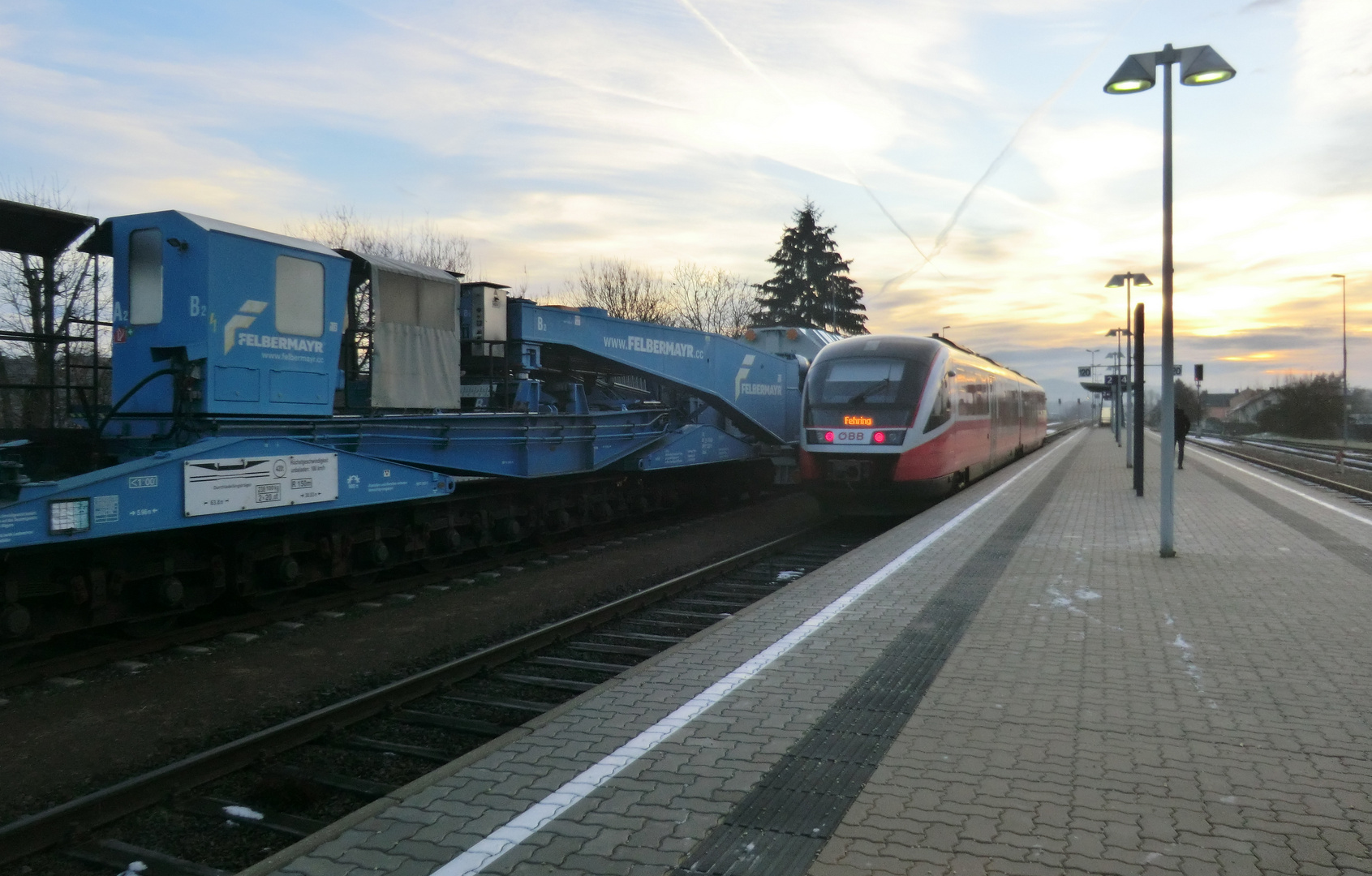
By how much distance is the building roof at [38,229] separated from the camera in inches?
297

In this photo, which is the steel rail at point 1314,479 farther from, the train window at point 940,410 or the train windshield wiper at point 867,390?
the train windshield wiper at point 867,390

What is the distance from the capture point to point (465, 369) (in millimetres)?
11977

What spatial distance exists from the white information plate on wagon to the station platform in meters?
3.84

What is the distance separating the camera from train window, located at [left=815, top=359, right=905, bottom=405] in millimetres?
14438

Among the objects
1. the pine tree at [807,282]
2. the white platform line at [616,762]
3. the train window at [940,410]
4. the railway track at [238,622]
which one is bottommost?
the railway track at [238,622]

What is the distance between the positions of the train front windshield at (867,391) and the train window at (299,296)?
26.2 ft

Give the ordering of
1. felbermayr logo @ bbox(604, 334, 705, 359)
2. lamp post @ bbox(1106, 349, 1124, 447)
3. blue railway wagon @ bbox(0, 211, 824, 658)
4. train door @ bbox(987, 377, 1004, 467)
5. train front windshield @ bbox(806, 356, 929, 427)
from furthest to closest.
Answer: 1. lamp post @ bbox(1106, 349, 1124, 447)
2. train door @ bbox(987, 377, 1004, 467)
3. train front windshield @ bbox(806, 356, 929, 427)
4. felbermayr logo @ bbox(604, 334, 705, 359)
5. blue railway wagon @ bbox(0, 211, 824, 658)

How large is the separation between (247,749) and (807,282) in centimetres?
5077

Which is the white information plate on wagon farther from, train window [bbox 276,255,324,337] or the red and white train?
the red and white train

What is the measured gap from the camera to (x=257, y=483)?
788 centimetres

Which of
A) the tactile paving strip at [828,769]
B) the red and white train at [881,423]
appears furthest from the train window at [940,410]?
the tactile paving strip at [828,769]

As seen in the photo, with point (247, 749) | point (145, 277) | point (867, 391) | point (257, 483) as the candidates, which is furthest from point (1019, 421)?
point (247, 749)

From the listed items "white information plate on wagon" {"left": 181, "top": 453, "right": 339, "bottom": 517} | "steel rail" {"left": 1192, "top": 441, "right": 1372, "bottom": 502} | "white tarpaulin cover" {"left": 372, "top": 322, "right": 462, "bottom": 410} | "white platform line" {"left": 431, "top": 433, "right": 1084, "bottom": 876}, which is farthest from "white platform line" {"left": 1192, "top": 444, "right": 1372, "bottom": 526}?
"white information plate on wagon" {"left": 181, "top": 453, "right": 339, "bottom": 517}

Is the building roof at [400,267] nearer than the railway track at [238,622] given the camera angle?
No
